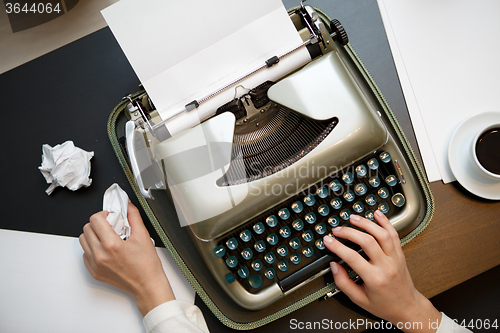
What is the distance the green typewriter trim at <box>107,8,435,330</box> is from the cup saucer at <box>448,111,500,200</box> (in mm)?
149

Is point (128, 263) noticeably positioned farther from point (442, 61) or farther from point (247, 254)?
point (442, 61)

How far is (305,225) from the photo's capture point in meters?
1.23

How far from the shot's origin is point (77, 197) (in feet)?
4.43

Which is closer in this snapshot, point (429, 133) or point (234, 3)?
point (234, 3)

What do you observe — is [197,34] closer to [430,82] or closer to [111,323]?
[430,82]

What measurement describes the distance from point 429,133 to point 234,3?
0.95 m

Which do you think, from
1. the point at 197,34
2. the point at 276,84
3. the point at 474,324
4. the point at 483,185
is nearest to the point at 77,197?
the point at 197,34

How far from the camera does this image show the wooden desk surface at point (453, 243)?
127cm

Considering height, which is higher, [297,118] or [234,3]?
[234,3]

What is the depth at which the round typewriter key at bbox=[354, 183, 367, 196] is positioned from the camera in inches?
45.4

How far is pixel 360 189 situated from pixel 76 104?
48.9 inches

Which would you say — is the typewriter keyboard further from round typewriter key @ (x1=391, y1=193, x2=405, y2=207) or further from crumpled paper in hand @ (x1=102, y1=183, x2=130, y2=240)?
crumpled paper in hand @ (x1=102, y1=183, x2=130, y2=240)

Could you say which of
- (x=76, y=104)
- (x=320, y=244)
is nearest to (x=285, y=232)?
(x=320, y=244)

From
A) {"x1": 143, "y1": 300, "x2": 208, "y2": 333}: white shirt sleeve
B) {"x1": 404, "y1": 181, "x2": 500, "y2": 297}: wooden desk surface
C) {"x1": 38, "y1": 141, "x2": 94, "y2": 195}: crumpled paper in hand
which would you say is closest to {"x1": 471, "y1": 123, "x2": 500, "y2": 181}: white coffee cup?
{"x1": 404, "y1": 181, "x2": 500, "y2": 297}: wooden desk surface
